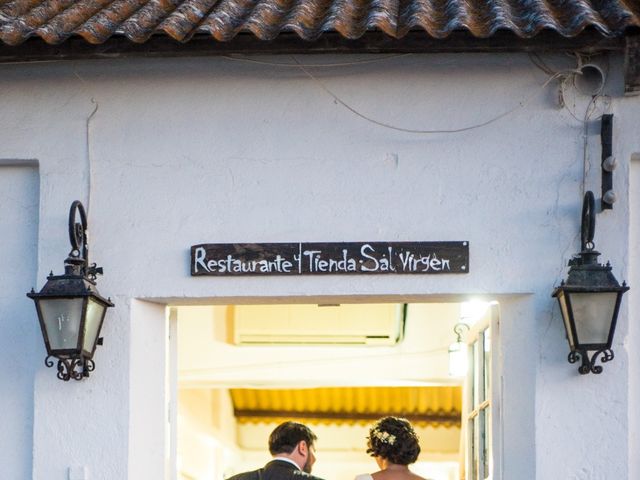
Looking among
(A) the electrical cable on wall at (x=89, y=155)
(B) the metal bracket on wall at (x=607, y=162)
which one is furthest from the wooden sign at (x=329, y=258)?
(B) the metal bracket on wall at (x=607, y=162)

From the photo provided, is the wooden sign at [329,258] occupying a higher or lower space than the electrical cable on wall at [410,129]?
lower

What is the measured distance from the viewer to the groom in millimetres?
8383

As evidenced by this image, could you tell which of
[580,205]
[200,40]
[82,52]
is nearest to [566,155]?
[580,205]

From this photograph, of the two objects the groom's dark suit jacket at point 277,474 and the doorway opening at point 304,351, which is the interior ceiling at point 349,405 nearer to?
the doorway opening at point 304,351

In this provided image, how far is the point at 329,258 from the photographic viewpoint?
24.5 feet

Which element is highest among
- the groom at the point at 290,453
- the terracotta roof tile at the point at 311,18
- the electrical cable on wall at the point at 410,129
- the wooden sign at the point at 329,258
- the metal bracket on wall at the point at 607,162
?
the terracotta roof tile at the point at 311,18

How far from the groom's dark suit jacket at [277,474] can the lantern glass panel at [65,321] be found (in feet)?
5.10

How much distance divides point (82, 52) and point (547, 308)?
2.74 metres

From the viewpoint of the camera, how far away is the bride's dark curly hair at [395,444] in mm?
8688

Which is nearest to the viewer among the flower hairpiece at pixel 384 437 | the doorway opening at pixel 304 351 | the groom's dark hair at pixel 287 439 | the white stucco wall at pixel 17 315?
the white stucco wall at pixel 17 315

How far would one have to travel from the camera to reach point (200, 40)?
736 centimetres

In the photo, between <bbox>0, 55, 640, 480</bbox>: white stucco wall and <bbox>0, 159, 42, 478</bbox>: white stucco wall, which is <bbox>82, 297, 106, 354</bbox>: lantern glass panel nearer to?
<bbox>0, 55, 640, 480</bbox>: white stucco wall

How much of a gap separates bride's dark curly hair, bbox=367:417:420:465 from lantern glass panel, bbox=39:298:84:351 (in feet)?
7.67

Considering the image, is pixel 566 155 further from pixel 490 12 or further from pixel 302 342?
pixel 302 342
